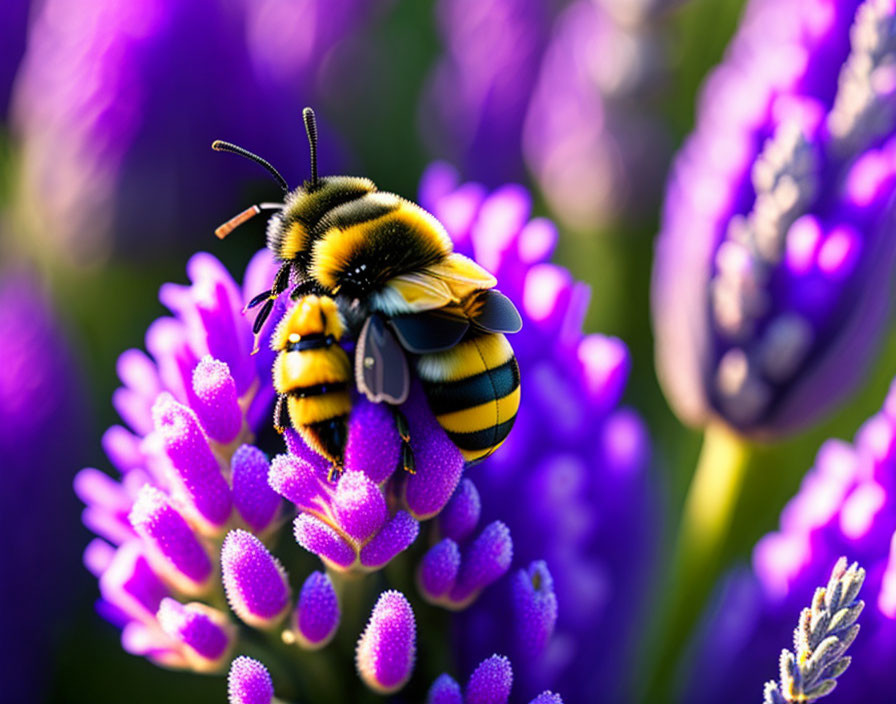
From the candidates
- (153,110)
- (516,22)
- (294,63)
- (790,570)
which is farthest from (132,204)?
(790,570)

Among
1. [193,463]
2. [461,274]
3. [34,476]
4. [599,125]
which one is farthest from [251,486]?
[599,125]

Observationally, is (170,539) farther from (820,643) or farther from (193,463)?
(820,643)

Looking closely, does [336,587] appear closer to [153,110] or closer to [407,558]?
[407,558]

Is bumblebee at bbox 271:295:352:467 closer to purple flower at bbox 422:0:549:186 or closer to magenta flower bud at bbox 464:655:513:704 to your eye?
magenta flower bud at bbox 464:655:513:704

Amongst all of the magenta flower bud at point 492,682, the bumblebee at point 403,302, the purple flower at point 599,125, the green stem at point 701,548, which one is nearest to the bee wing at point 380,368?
the bumblebee at point 403,302

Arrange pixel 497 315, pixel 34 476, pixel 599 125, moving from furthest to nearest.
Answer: pixel 599 125
pixel 34 476
pixel 497 315
